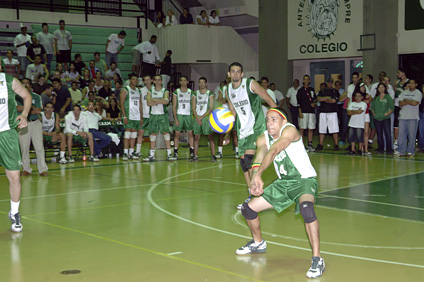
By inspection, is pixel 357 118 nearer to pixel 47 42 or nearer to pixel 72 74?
pixel 72 74

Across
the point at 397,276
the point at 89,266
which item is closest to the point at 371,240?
the point at 397,276

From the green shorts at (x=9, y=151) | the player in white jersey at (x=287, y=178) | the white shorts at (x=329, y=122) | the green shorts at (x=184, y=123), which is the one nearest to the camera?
the player in white jersey at (x=287, y=178)

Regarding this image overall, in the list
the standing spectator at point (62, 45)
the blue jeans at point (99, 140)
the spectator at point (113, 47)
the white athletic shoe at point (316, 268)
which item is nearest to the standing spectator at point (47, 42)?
the standing spectator at point (62, 45)

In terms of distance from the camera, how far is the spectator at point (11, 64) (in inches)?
848

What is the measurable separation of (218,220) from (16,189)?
292cm

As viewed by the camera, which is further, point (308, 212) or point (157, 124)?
point (157, 124)

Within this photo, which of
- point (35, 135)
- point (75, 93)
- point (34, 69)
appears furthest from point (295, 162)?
point (34, 69)

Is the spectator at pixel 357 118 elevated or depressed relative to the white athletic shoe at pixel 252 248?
elevated

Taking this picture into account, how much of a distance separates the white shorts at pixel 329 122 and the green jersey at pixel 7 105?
12.9 m

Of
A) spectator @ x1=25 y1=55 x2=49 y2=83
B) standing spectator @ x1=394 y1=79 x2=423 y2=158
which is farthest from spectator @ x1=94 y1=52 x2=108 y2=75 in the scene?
standing spectator @ x1=394 y1=79 x2=423 y2=158

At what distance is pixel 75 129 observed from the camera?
16438 millimetres

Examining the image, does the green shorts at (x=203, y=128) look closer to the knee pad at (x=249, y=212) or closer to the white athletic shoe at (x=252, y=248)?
the white athletic shoe at (x=252, y=248)

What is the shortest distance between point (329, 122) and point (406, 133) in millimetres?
2552

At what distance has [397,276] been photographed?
5.87m
